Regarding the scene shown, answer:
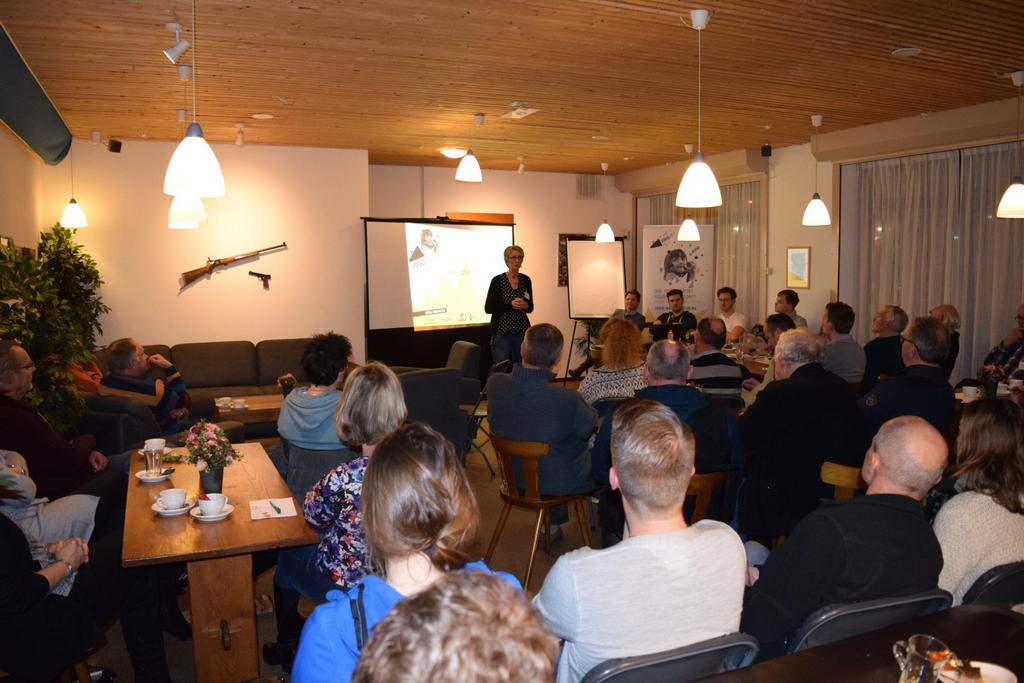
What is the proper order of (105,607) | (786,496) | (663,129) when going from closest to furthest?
(105,607), (786,496), (663,129)

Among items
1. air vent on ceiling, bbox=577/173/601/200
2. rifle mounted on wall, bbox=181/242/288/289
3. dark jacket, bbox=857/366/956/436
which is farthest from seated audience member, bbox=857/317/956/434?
air vent on ceiling, bbox=577/173/601/200

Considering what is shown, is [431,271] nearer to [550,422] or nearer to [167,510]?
[550,422]

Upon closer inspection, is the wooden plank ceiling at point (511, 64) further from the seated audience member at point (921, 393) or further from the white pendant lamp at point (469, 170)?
the seated audience member at point (921, 393)

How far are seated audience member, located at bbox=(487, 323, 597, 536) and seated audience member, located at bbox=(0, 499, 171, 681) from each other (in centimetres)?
182

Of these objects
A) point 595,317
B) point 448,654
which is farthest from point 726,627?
point 595,317

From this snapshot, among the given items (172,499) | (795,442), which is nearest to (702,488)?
(795,442)

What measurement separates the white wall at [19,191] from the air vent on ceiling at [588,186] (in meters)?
6.77

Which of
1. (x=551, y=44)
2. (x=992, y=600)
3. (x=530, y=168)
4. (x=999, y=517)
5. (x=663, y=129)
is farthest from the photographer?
(x=530, y=168)

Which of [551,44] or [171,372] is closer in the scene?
[551,44]

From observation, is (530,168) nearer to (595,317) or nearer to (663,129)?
(595,317)

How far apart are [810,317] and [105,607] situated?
7537 millimetres

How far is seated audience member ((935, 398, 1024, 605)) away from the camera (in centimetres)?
236

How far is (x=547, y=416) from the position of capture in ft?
13.4

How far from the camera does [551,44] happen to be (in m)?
4.65
